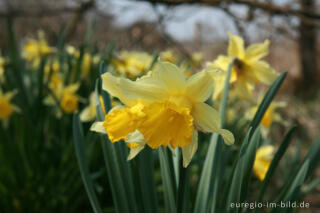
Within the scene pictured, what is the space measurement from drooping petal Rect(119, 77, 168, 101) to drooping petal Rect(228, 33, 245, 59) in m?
0.56

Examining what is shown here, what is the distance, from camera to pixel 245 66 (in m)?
1.09

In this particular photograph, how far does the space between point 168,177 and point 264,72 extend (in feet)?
1.92

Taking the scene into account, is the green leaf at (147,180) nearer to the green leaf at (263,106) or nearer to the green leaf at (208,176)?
the green leaf at (208,176)

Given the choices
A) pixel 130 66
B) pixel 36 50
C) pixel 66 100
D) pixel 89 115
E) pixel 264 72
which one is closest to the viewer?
pixel 264 72

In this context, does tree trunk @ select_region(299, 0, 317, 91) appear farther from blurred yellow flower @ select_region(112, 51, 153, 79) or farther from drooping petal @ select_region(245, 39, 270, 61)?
drooping petal @ select_region(245, 39, 270, 61)

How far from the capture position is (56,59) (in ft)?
7.56

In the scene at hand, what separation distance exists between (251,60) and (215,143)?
1.45 ft

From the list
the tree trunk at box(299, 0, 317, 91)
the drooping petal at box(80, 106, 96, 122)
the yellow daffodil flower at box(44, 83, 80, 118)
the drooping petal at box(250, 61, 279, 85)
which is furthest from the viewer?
the tree trunk at box(299, 0, 317, 91)

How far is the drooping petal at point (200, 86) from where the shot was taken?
0.61 metres

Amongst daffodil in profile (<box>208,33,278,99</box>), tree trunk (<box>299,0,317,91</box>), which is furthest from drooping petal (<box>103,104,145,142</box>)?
tree trunk (<box>299,0,317,91</box>)

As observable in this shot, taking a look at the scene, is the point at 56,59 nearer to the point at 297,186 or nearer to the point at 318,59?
the point at 297,186

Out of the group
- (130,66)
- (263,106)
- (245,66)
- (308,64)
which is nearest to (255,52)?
(245,66)

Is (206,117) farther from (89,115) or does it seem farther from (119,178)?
(89,115)

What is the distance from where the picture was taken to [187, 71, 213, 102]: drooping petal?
2.01ft
